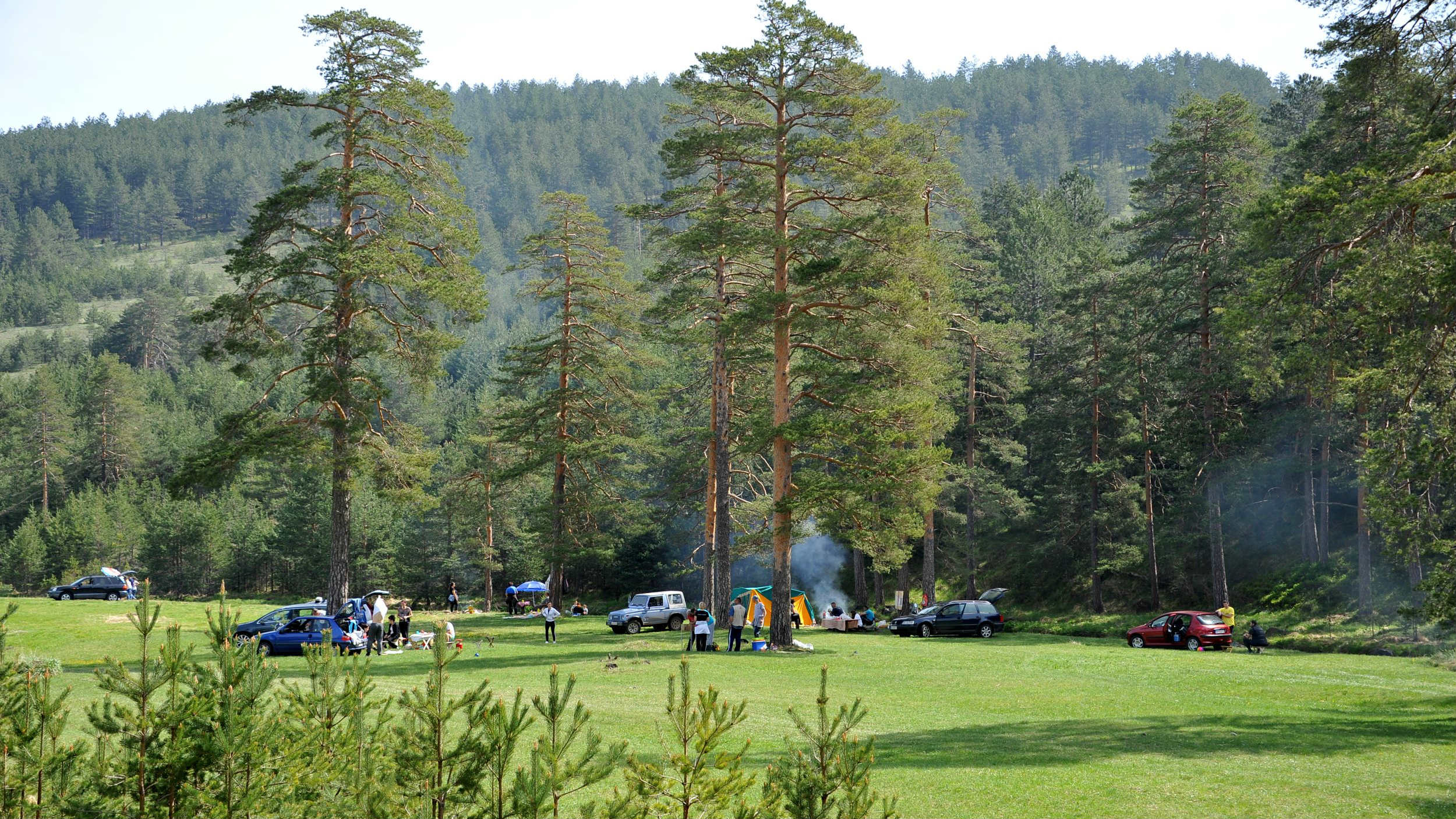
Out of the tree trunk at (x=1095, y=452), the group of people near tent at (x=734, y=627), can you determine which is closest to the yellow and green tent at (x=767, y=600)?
the group of people near tent at (x=734, y=627)

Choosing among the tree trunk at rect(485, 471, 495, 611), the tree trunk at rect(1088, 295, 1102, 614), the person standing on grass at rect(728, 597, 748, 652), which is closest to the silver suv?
the person standing on grass at rect(728, 597, 748, 652)

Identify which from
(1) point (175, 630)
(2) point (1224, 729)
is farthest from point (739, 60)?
(1) point (175, 630)

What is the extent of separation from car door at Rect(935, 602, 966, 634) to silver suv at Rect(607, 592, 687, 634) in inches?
355

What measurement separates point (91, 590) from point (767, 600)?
97.6 ft

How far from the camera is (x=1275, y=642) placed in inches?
1277

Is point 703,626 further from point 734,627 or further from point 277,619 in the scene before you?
point 277,619

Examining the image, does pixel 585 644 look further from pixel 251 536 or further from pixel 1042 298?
pixel 251 536

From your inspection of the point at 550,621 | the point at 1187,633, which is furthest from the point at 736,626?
the point at 1187,633

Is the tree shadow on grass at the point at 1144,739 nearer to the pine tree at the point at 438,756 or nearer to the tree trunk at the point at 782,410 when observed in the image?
the pine tree at the point at 438,756

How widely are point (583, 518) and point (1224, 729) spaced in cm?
2942

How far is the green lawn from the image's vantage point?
36.1 ft

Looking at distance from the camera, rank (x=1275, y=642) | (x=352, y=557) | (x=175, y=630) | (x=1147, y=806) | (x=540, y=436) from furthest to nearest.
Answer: (x=352, y=557)
(x=540, y=436)
(x=1275, y=642)
(x=1147, y=806)
(x=175, y=630)

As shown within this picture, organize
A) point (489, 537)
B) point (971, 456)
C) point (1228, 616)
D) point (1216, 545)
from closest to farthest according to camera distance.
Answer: point (1228, 616)
point (1216, 545)
point (971, 456)
point (489, 537)

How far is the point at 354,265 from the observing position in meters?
25.7
